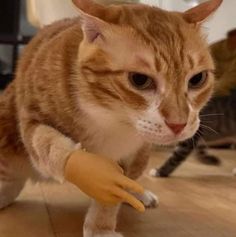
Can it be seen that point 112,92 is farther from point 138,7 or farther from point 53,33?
point 53,33

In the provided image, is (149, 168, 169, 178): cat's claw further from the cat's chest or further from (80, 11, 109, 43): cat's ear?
(80, 11, 109, 43): cat's ear

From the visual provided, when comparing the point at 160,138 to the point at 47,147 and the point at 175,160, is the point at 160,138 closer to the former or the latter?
the point at 47,147

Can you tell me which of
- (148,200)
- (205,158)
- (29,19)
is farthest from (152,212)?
(29,19)

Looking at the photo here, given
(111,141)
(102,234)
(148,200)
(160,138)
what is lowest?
(148,200)

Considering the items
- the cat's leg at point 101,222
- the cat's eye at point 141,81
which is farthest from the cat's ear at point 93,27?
the cat's leg at point 101,222

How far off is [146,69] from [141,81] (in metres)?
0.03

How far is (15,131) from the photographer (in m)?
1.20

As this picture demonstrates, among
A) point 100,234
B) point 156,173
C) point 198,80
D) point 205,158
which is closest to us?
point 198,80

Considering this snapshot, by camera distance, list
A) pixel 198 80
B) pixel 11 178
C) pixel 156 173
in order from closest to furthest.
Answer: pixel 198 80, pixel 11 178, pixel 156 173

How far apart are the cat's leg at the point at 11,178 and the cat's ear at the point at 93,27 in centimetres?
40

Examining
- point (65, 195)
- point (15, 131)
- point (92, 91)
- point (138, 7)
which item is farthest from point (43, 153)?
point (65, 195)

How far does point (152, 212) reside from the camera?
1.30 m

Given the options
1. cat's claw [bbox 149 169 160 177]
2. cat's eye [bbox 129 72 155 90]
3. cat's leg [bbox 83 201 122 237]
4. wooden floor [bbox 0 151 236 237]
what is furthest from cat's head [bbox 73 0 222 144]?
cat's claw [bbox 149 169 160 177]

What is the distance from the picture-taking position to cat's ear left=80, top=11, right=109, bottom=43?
911 mm
